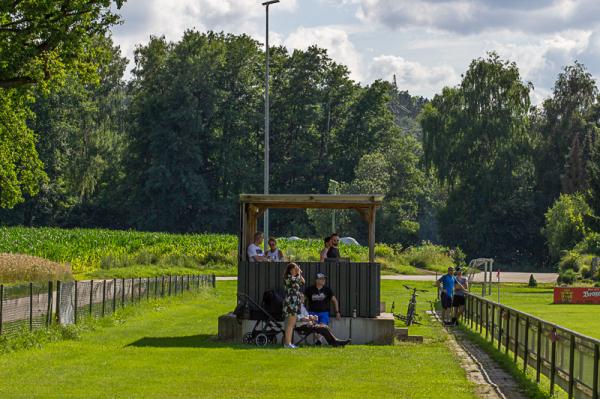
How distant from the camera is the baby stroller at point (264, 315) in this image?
942 inches

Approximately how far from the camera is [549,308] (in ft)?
163

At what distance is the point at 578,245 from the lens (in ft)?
282

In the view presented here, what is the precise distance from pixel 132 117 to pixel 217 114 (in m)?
9.50

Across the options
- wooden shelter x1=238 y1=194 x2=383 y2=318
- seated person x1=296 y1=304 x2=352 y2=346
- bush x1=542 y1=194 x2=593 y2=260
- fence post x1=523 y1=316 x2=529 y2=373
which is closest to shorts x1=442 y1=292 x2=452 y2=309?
wooden shelter x1=238 y1=194 x2=383 y2=318

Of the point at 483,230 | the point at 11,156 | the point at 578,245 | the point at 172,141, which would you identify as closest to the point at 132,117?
the point at 172,141

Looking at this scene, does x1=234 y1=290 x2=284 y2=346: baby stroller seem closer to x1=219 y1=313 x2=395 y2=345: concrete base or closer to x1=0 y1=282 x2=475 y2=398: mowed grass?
x1=219 y1=313 x2=395 y2=345: concrete base

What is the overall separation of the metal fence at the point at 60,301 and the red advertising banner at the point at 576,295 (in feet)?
82.0

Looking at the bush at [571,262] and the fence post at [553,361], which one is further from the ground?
the bush at [571,262]

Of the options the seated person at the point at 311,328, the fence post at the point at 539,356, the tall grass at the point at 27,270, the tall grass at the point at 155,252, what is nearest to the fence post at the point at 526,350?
the fence post at the point at 539,356

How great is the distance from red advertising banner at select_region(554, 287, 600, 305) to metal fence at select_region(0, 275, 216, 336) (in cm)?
2498

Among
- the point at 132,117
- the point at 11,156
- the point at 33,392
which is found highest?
the point at 132,117

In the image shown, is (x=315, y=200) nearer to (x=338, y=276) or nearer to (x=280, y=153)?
(x=338, y=276)

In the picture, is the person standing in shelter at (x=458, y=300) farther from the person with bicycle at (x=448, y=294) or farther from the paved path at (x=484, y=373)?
the paved path at (x=484, y=373)

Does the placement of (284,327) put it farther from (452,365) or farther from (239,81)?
(239,81)
